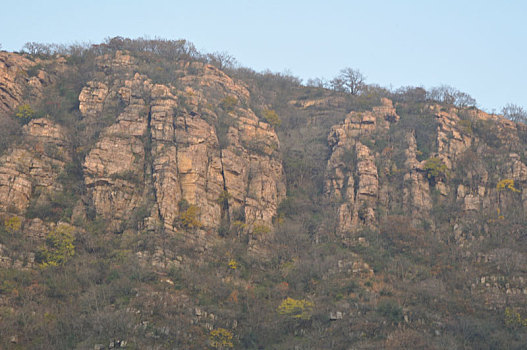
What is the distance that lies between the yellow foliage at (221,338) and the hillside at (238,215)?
0.17 meters

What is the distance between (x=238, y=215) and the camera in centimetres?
6444

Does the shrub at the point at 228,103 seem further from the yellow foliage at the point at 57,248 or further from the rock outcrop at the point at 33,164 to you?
the yellow foliage at the point at 57,248

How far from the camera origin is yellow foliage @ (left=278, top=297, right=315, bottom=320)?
171ft

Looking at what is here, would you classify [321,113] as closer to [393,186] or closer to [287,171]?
[287,171]

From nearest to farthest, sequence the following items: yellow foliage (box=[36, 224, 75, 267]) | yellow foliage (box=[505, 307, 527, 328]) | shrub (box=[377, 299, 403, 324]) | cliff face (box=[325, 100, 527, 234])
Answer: yellow foliage (box=[505, 307, 527, 328]) → shrub (box=[377, 299, 403, 324]) → yellow foliage (box=[36, 224, 75, 267]) → cliff face (box=[325, 100, 527, 234])

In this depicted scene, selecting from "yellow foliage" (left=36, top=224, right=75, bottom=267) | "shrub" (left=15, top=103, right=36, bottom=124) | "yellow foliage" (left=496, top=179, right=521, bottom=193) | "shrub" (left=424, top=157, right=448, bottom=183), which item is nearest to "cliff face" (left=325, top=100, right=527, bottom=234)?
"shrub" (left=424, top=157, right=448, bottom=183)

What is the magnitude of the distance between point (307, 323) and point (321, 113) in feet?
137

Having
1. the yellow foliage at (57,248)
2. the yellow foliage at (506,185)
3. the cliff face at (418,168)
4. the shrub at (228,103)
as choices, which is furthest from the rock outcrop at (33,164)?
the yellow foliage at (506,185)

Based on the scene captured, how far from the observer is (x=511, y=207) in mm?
65062

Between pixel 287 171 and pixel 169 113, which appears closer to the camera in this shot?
pixel 169 113

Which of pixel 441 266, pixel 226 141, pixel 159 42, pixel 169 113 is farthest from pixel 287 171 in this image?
pixel 159 42

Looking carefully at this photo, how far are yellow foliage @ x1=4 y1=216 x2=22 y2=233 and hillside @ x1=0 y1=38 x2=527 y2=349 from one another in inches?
5.1

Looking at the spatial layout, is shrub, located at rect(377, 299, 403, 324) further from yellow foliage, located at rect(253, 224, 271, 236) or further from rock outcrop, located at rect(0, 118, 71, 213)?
rock outcrop, located at rect(0, 118, 71, 213)

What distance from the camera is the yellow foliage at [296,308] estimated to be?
171 ft
